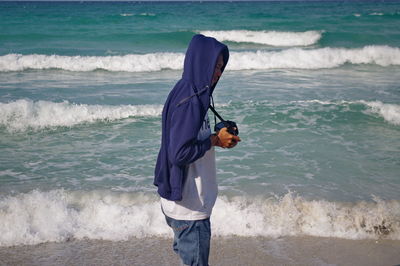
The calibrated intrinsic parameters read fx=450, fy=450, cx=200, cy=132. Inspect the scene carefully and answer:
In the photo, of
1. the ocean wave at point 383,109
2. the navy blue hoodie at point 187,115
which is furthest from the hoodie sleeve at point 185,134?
the ocean wave at point 383,109

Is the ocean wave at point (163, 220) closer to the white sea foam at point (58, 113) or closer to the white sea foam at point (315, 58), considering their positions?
the white sea foam at point (58, 113)

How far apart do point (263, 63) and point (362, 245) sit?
13.6 m

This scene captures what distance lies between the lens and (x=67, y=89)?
13.0 meters

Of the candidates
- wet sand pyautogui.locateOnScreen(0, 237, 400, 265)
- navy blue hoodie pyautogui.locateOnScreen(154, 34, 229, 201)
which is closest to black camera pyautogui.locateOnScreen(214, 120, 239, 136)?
navy blue hoodie pyautogui.locateOnScreen(154, 34, 229, 201)

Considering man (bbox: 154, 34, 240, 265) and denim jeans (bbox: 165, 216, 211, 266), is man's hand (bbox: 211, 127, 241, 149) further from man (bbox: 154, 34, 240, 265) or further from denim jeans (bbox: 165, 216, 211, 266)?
denim jeans (bbox: 165, 216, 211, 266)

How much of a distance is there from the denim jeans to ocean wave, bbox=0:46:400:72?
14.8m

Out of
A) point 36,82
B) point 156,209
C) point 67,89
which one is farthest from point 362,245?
point 36,82

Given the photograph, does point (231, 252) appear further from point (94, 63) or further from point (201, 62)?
point (94, 63)

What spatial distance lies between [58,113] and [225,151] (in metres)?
4.19

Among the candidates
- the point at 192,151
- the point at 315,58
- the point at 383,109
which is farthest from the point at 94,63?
the point at 192,151

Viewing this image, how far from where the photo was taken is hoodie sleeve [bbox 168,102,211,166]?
2.21m

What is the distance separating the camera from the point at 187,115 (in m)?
2.21

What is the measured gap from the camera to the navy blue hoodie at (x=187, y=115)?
222 cm

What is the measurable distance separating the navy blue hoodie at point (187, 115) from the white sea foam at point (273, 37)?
25.0 m
